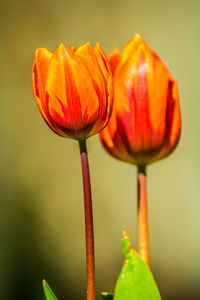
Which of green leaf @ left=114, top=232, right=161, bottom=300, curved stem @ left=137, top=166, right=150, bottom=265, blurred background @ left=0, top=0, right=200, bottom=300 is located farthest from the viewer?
blurred background @ left=0, top=0, right=200, bottom=300

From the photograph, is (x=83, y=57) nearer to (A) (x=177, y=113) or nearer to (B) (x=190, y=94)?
(A) (x=177, y=113)

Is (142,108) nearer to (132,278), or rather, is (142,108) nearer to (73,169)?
(132,278)

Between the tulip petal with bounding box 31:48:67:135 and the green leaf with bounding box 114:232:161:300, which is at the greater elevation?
the tulip petal with bounding box 31:48:67:135

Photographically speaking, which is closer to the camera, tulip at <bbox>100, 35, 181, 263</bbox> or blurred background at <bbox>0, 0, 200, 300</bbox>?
tulip at <bbox>100, 35, 181, 263</bbox>

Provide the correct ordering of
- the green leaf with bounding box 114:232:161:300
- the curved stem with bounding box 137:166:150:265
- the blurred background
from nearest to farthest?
the green leaf with bounding box 114:232:161:300
the curved stem with bounding box 137:166:150:265
the blurred background

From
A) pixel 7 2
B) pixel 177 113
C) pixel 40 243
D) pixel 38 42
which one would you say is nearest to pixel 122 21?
pixel 38 42

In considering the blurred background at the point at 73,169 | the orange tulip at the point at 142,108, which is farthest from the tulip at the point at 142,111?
the blurred background at the point at 73,169

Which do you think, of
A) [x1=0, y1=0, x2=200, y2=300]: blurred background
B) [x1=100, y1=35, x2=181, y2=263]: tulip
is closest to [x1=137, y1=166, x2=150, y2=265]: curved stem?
[x1=100, y1=35, x2=181, y2=263]: tulip

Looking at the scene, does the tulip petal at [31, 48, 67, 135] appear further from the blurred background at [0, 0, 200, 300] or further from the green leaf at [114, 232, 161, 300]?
the blurred background at [0, 0, 200, 300]
